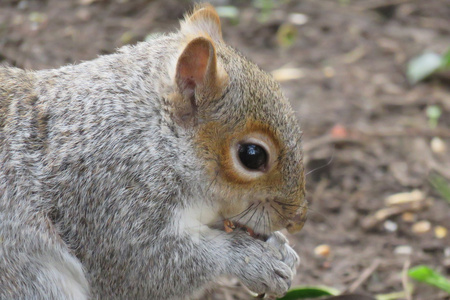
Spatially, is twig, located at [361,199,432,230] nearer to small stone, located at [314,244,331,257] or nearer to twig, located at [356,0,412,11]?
small stone, located at [314,244,331,257]

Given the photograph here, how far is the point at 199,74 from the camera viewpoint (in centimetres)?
240

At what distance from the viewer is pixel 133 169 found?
7.96 feet

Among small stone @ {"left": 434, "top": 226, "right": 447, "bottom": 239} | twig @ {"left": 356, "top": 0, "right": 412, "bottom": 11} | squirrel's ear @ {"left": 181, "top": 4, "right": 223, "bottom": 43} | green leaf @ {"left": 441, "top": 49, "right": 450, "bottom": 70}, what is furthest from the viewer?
twig @ {"left": 356, "top": 0, "right": 412, "bottom": 11}

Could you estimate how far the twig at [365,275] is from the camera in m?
3.43

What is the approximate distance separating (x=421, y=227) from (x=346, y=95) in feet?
4.69

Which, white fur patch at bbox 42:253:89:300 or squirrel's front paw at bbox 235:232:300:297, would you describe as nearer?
white fur patch at bbox 42:253:89:300

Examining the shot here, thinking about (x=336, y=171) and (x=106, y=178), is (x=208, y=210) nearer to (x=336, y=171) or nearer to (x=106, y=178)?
(x=106, y=178)

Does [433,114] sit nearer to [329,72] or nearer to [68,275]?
[329,72]

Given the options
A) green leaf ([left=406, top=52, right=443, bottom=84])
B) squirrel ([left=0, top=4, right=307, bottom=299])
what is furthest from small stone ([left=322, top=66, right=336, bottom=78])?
squirrel ([left=0, top=4, right=307, bottom=299])

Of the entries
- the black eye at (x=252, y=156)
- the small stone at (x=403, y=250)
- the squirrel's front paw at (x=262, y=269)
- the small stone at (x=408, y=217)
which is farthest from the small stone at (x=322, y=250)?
the black eye at (x=252, y=156)

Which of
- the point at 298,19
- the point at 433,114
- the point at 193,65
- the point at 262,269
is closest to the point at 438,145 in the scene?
the point at 433,114

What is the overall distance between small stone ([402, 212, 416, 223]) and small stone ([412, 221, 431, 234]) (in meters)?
0.04

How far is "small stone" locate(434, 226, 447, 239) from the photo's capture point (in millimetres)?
3801

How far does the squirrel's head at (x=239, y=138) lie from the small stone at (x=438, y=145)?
2.26 metres
